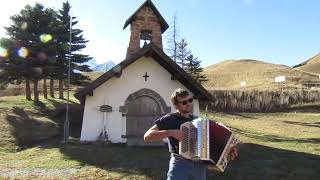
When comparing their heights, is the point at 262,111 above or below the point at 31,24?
below

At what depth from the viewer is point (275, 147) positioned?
836 inches

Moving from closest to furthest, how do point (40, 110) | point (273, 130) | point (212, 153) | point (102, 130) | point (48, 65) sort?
point (212, 153) < point (102, 130) < point (273, 130) < point (40, 110) < point (48, 65)

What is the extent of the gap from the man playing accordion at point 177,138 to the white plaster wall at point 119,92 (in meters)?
14.9

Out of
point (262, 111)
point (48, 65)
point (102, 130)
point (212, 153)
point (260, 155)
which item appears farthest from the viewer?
point (262, 111)

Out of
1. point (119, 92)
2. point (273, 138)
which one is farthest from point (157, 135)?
point (273, 138)

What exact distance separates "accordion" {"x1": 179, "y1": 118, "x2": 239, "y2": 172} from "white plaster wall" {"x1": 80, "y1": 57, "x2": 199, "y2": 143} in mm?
15243

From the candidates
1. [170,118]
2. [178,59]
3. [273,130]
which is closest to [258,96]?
[273,130]

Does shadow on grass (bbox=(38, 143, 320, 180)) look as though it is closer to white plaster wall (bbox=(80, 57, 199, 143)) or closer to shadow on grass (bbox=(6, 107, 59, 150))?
white plaster wall (bbox=(80, 57, 199, 143))

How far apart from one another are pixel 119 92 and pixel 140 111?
1324mm

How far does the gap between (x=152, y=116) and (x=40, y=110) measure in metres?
13.1

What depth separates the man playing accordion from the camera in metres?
6.23

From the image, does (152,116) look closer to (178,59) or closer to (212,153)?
(212,153)

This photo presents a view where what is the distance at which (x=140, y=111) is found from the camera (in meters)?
21.7

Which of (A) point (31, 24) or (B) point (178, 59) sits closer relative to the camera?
(A) point (31, 24)
